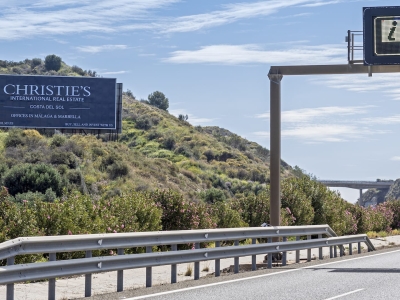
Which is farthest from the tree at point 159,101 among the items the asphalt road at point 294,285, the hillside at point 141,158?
the asphalt road at point 294,285

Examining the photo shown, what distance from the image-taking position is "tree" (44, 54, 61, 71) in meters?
118

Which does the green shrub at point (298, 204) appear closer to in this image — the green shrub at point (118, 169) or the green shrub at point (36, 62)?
the green shrub at point (118, 169)

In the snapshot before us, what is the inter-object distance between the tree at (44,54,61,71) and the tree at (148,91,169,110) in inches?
632

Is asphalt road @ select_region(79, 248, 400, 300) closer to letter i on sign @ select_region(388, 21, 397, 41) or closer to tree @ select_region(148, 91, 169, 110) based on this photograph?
letter i on sign @ select_region(388, 21, 397, 41)

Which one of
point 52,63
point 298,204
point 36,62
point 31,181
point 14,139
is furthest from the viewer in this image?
point 36,62

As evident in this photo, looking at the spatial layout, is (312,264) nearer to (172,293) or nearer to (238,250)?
(238,250)

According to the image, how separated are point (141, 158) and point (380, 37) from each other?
59.1 metres

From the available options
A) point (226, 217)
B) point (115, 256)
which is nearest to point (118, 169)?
point (226, 217)

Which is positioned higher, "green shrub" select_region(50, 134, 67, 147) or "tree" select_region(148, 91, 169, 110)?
"tree" select_region(148, 91, 169, 110)

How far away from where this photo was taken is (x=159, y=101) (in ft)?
412

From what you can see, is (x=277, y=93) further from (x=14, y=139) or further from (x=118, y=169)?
(x=14, y=139)

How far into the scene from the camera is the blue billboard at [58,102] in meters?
71.3

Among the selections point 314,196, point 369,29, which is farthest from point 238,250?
point 314,196

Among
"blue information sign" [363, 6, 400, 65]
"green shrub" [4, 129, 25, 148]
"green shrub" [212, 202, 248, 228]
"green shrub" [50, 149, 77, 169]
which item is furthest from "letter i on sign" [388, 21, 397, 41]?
"green shrub" [4, 129, 25, 148]
